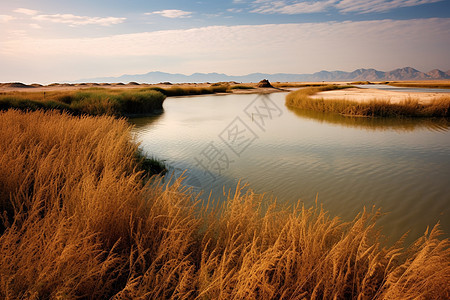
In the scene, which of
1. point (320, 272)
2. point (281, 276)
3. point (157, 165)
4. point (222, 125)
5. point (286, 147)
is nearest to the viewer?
point (320, 272)

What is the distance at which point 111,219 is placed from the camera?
2846 millimetres

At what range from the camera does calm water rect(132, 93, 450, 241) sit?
16.8 feet

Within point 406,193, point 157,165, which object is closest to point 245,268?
point 406,193

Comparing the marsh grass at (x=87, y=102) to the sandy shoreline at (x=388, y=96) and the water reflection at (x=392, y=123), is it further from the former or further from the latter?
the sandy shoreline at (x=388, y=96)

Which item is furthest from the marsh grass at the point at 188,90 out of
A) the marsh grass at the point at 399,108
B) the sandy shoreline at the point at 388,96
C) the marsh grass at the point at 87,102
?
the marsh grass at the point at 399,108

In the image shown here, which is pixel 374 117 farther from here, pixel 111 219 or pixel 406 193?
pixel 111 219

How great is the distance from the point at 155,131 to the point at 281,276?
11.9 m

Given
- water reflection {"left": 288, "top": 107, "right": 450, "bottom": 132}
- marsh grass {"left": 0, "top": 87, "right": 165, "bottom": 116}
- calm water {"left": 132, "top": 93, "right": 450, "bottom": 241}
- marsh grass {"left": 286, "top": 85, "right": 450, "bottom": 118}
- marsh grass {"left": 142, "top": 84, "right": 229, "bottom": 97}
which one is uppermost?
marsh grass {"left": 142, "top": 84, "right": 229, "bottom": 97}

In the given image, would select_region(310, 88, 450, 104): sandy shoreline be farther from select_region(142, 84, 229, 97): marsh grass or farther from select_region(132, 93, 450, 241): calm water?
select_region(142, 84, 229, 97): marsh grass

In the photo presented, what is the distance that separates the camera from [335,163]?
7.59m

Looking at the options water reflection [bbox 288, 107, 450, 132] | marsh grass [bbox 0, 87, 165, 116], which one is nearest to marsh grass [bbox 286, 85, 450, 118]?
water reflection [bbox 288, 107, 450, 132]

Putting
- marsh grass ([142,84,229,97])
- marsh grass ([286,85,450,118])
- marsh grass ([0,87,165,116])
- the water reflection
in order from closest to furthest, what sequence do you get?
the water reflection, marsh grass ([0,87,165,116]), marsh grass ([286,85,450,118]), marsh grass ([142,84,229,97])

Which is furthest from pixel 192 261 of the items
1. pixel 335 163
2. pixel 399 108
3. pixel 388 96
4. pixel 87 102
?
pixel 388 96

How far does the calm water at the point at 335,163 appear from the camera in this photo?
16.8ft
